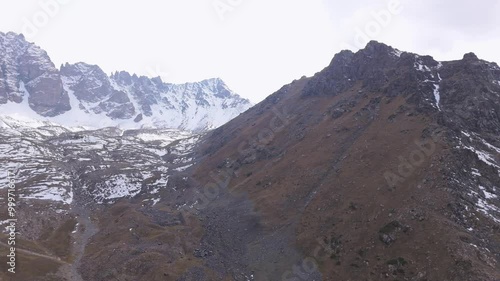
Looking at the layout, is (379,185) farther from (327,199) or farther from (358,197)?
(327,199)

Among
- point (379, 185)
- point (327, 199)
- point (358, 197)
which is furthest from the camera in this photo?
point (327, 199)

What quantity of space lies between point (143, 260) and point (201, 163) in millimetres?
97308

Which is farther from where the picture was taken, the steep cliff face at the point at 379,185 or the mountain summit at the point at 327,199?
the mountain summit at the point at 327,199

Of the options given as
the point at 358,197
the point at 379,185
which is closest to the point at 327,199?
the point at 358,197

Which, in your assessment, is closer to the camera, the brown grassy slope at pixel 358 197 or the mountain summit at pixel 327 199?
the brown grassy slope at pixel 358 197

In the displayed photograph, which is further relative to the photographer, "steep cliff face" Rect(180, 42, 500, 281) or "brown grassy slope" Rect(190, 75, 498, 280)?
"steep cliff face" Rect(180, 42, 500, 281)

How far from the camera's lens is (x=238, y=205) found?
350ft

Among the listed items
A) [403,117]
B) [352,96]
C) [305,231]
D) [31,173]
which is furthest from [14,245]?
[352,96]

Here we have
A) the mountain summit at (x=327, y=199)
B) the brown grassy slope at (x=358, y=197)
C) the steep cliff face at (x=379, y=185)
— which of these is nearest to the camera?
the brown grassy slope at (x=358, y=197)

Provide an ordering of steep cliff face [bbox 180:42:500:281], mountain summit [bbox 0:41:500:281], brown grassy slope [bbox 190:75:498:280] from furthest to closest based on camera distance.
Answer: mountain summit [bbox 0:41:500:281], steep cliff face [bbox 180:42:500:281], brown grassy slope [bbox 190:75:498:280]

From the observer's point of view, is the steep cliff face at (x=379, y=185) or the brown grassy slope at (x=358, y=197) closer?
the brown grassy slope at (x=358, y=197)

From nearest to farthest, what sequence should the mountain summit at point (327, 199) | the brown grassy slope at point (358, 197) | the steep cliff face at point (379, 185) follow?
the brown grassy slope at point (358, 197)
the steep cliff face at point (379, 185)
the mountain summit at point (327, 199)

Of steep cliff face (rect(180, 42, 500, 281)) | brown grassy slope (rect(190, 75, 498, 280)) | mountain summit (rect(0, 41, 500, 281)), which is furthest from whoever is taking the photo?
mountain summit (rect(0, 41, 500, 281))

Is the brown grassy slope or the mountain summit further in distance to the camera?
the mountain summit
